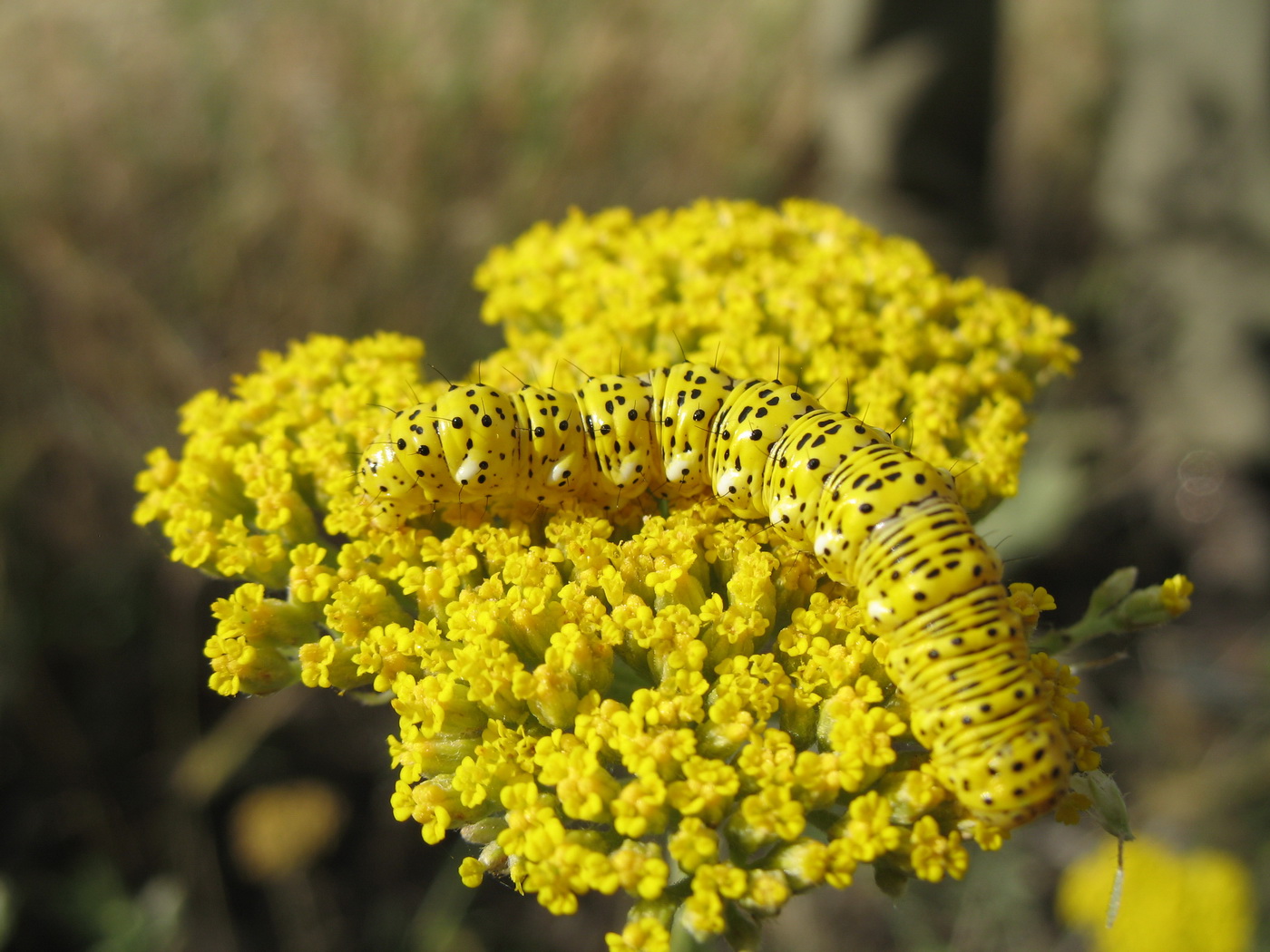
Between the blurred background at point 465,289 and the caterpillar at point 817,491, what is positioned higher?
the blurred background at point 465,289

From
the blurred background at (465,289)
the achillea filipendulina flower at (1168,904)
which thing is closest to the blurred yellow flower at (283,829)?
the blurred background at (465,289)

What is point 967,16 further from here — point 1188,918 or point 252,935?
point 252,935

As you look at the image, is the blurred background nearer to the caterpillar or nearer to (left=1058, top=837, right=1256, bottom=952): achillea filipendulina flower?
(left=1058, top=837, right=1256, bottom=952): achillea filipendulina flower

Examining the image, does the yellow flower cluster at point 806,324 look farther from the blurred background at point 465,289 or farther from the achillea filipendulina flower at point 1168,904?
the achillea filipendulina flower at point 1168,904

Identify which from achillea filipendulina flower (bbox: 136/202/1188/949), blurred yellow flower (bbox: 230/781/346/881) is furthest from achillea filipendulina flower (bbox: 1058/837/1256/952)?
blurred yellow flower (bbox: 230/781/346/881)

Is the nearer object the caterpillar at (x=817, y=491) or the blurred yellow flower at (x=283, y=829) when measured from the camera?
the caterpillar at (x=817, y=491)

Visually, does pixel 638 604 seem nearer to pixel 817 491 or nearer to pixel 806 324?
pixel 817 491
